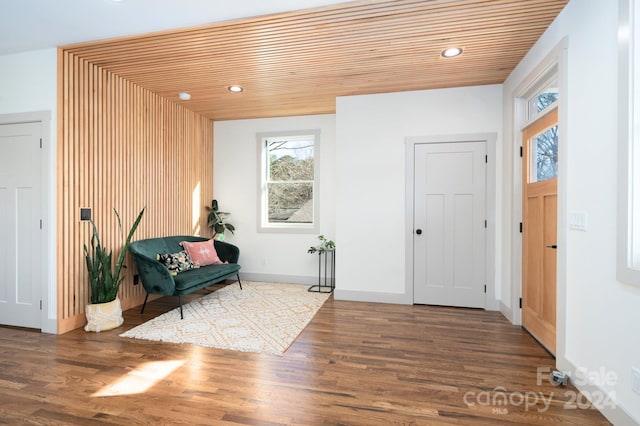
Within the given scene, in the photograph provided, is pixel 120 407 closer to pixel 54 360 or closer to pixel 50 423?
pixel 50 423

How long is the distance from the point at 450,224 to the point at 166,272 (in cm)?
339

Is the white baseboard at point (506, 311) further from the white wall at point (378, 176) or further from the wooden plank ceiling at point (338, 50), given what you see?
the wooden plank ceiling at point (338, 50)

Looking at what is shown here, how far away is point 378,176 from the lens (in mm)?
4188

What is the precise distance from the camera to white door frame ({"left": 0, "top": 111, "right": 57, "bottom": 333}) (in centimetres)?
311

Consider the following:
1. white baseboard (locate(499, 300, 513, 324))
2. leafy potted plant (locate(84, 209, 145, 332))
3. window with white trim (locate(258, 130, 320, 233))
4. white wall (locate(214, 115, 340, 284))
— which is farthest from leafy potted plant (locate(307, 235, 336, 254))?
leafy potted plant (locate(84, 209, 145, 332))

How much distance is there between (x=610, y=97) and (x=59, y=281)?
4.63 meters

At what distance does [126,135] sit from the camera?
3.86 meters

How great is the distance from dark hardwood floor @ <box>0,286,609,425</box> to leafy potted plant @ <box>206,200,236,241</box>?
2275 millimetres

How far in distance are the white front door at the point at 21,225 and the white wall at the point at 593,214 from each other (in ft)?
15.1

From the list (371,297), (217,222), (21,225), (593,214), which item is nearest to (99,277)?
(21,225)

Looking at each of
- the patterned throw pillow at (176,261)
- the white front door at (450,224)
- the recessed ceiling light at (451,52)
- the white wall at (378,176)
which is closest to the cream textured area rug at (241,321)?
the patterned throw pillow at (176,261)

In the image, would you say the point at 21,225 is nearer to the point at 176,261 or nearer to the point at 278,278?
the point at 176,261

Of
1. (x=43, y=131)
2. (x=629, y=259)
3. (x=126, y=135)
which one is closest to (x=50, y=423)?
(x=43, y=131)

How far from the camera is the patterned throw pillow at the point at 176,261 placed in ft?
12.6
